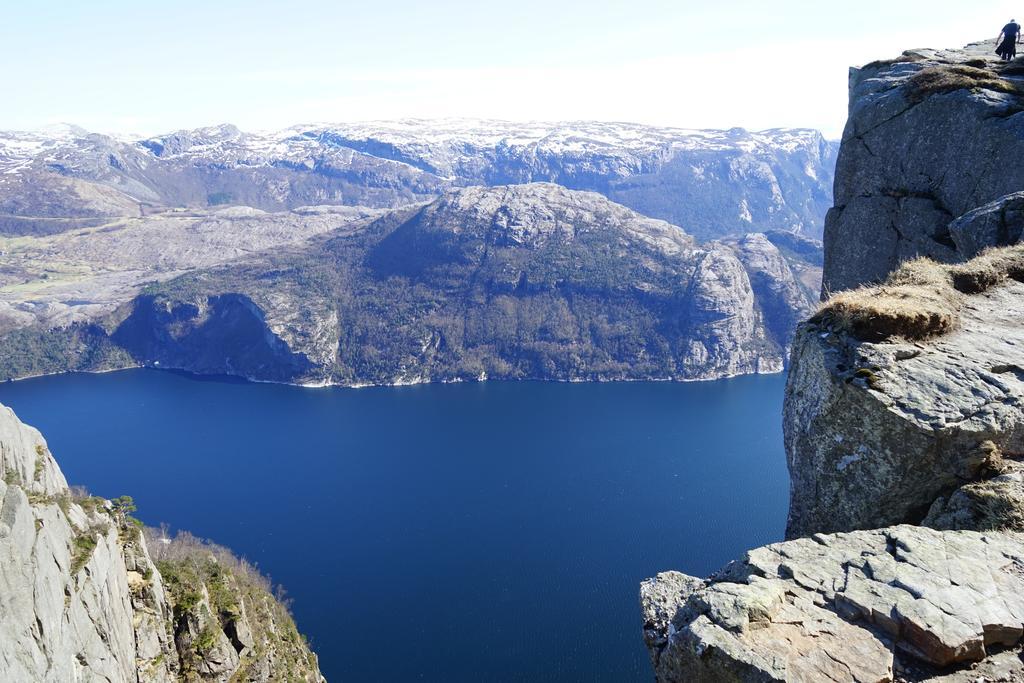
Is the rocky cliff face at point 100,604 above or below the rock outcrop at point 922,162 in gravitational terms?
below

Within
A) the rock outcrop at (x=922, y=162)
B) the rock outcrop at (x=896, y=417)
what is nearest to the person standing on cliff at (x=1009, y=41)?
the rock outcrop at (x=922, y=162)

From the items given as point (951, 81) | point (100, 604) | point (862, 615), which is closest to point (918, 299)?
point (862, 615)

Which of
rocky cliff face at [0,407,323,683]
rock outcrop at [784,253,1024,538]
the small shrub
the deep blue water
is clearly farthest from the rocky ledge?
the deep blue water

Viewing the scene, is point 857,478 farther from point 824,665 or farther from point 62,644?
point 62,644

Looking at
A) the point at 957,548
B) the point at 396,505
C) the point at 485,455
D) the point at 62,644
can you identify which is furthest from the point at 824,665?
the point at 485,455

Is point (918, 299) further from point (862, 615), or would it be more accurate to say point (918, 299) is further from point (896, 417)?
point (862, 615)

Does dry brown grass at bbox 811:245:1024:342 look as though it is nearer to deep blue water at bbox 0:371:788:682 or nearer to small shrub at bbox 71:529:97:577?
small shrub at bbox 71:529:97:577

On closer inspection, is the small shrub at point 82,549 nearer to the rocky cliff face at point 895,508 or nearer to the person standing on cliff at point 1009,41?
the rocky cliff face at point 895,508
